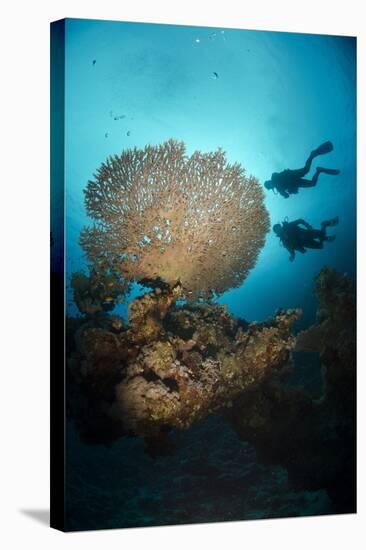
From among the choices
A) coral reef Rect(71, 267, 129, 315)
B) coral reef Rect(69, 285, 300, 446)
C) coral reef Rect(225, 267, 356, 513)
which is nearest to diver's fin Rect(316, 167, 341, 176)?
coral reef Rect(225, 267, 356, 513)

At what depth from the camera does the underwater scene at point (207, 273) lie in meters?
8.87

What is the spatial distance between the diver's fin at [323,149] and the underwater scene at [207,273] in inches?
0.8

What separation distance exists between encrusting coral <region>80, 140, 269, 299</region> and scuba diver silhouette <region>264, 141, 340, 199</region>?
0.40ft

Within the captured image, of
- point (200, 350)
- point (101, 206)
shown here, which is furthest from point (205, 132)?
point (200, 350)

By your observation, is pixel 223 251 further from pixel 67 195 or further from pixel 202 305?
pixel 67 195

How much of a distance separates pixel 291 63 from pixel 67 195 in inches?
71.6

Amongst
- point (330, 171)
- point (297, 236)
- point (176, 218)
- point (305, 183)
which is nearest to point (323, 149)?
point (330, 171)

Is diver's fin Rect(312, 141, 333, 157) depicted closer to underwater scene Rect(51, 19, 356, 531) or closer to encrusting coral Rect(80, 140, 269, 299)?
underwater scene Rect(51, 19, 356, 531)

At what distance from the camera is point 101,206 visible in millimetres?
8906

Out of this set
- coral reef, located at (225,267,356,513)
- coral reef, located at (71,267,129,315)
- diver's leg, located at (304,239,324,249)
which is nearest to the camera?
coral reef, located at (71,267,129,315)

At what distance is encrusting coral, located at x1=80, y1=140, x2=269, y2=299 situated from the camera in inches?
352

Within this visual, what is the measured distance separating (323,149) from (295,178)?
293 millimetres

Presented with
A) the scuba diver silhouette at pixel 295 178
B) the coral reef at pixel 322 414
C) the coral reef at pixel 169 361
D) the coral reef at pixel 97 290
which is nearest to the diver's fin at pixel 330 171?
the scuba diver silhouette at pixel 295 178

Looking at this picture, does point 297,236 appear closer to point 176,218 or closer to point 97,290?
point 176,218
